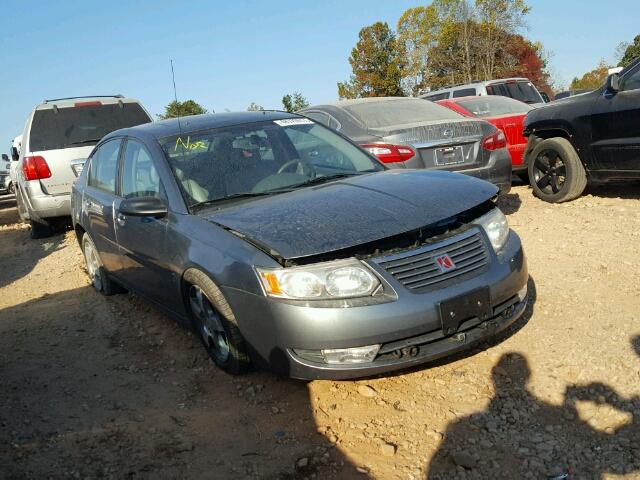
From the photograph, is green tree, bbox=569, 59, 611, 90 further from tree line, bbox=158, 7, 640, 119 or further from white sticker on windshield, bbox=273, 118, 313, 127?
white sticker on windshield, bbox=273, 118, 313, 127

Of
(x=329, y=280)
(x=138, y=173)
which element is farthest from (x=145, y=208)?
(x=329, y=280)

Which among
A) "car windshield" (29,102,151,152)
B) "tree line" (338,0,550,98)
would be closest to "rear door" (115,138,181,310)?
"car windshield" (29,102,151,152)

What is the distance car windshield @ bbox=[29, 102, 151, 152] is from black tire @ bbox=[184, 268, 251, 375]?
577 cm

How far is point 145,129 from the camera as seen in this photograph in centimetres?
457

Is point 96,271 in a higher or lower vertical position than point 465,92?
lower

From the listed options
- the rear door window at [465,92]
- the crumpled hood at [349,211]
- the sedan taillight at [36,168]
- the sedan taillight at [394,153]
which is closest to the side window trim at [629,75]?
the sedan taillight at [394,153]

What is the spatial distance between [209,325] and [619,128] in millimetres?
5248

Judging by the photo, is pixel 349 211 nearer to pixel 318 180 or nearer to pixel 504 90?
pixel 318 180

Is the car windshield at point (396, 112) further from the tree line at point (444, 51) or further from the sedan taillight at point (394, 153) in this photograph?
the tree line at point (444, 51)

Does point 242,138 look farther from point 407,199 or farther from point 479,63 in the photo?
point 479,63

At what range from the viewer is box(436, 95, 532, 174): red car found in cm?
846

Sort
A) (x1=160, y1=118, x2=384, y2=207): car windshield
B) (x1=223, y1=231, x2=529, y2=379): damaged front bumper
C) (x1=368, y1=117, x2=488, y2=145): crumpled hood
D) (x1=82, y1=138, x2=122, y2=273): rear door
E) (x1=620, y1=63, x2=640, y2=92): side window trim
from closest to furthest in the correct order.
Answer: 1. (x1=223, y1=231, x2=529, y2=379): damaged front bumper
2. (x1=160, y1=118, x2=384, y2=207): car windshield
3. (x1=82, y1=138, x2=122, y2=273): rear door
4. (x1=368, y1=117, x2=488, y2=145): crumpled hood
5. (x1=620, y1=63, x2=640, y2=92): side window trim

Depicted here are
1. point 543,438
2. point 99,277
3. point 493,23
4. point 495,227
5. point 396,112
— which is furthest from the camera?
point 493,23

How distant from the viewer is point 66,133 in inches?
344
